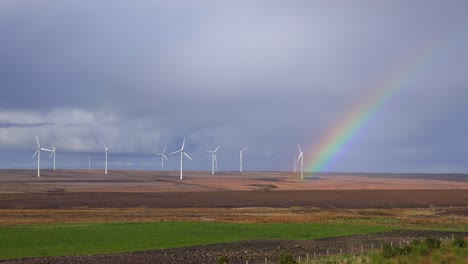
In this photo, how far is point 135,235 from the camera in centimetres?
4912

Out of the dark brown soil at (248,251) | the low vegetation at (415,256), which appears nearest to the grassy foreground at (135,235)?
the dark brown soil at (248,251)

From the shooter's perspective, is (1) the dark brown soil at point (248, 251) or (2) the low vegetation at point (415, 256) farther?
(1) the dark brown soil at point (248, 251)

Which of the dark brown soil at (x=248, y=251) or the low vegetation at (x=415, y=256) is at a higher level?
the low vegetation at (x=415, y=256)

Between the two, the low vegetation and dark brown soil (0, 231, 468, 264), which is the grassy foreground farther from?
the low vegetation

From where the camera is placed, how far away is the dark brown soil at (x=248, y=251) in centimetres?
3456

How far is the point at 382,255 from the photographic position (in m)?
32.8

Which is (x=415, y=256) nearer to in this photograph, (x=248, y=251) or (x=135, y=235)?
(x=248, y=251)

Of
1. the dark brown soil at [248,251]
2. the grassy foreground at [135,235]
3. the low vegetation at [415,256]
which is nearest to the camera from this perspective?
the low vegetation at [415,256]

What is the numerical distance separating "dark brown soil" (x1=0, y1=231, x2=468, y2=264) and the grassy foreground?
278 centimetres

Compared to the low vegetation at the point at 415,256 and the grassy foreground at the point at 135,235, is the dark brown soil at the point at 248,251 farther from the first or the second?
the low vegetation at the point at 415,256

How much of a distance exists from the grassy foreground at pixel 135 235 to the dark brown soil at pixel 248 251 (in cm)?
278

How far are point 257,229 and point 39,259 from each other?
25.6m

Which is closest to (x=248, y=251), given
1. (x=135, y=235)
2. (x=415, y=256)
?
(x=415, y=256)

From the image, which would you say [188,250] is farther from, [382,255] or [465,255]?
[465,255]
